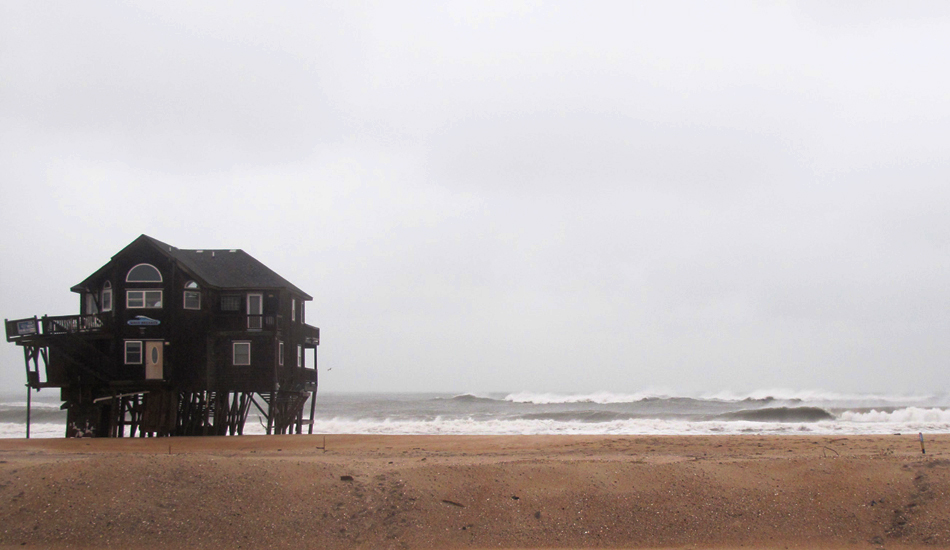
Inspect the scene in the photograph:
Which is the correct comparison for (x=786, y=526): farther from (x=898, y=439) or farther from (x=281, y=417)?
(x=281, y=417)

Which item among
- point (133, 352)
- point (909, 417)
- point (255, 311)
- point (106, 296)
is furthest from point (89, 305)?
point (909, 417)

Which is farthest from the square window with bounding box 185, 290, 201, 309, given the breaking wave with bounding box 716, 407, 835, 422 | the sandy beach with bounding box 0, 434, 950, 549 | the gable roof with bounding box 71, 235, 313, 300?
the breaking wave with bounding box 716, 407, 835, 422

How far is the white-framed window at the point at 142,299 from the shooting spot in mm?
30375

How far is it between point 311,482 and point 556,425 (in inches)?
1107

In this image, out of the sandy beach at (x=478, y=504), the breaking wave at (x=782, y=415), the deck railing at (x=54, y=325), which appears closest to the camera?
the sandy beach at (x=478, y=504)

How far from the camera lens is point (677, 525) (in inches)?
482

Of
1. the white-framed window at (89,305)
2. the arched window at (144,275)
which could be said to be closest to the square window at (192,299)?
the arched window at (144,275)

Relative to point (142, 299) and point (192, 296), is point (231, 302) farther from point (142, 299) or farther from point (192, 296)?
point (142, 299)

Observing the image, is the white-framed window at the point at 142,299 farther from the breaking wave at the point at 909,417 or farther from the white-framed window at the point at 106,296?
the breaking wave at the point at 909,417

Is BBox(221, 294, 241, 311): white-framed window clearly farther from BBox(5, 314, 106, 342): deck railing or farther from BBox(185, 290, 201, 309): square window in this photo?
BBox(5, 314, 106, 342): deck railing

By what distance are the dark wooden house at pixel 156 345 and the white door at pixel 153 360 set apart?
44mm

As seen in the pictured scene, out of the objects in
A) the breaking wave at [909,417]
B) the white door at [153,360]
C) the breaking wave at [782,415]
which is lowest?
the breaking wave at [782,415]

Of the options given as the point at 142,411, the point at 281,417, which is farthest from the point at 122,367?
the point at 281,417

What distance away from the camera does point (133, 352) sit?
30156 millimetres
